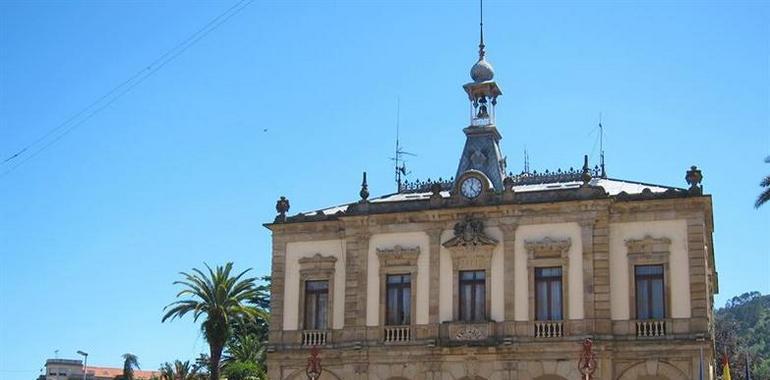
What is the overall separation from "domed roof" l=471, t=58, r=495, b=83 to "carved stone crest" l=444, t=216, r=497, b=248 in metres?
6.97

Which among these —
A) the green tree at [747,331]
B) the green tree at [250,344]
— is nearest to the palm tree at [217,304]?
the green tree at [250,344]

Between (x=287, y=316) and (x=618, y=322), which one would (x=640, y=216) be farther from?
(x=287, y=316)

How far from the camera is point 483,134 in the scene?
4188 centimetres

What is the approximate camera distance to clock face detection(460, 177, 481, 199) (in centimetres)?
3866

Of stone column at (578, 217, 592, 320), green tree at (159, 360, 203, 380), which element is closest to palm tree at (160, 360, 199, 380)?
green tree at (159, 360, 203, 380)

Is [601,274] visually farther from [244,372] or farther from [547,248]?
[244,372]

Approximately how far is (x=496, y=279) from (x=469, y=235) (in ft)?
6.24

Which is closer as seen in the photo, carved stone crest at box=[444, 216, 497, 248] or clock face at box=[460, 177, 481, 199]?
carved stone crest at box=[444, 216, 497, 248]

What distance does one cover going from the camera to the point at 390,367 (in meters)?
38.3

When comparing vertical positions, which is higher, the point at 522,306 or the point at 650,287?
the point at 650,287

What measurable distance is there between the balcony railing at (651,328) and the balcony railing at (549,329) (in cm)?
267

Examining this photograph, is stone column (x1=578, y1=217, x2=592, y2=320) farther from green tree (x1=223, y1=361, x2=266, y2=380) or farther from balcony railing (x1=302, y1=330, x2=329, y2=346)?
green tree (x1=223, y1=361, x2=266, y2=380)


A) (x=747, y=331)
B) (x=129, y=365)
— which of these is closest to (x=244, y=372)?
(x=129, y=365)

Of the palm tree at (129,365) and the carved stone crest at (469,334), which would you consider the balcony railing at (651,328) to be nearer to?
the carved stone crest at (469,334)
